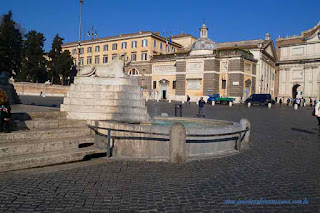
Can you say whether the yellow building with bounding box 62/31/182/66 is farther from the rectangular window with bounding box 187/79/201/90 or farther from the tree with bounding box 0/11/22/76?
the tree with bounding box 0/11/22/76

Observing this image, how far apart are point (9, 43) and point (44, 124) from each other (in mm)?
28053

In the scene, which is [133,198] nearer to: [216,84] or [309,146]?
[309,146]

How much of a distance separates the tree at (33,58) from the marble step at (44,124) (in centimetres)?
4872

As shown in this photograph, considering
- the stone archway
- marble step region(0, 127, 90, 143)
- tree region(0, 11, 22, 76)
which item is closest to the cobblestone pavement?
marble step region(0, 127, 90, 143)

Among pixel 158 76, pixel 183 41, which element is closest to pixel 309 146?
pixel 158 76

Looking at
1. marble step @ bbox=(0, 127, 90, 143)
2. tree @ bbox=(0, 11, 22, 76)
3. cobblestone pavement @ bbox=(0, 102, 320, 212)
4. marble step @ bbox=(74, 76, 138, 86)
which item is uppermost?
tree @ bbox=(0, 11, 22, 76)

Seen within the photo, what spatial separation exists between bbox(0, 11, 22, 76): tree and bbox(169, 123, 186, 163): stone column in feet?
97.7

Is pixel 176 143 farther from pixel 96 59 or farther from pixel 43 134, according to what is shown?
pixel 96 59

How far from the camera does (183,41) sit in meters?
68.8

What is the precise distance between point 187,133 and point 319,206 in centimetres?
310

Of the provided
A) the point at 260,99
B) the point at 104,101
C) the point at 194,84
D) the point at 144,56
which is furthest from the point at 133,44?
the point at 104,101

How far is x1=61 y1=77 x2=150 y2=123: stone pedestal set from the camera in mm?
7910

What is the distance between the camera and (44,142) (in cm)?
585

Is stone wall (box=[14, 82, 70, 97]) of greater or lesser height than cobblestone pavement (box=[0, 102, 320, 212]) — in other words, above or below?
above
